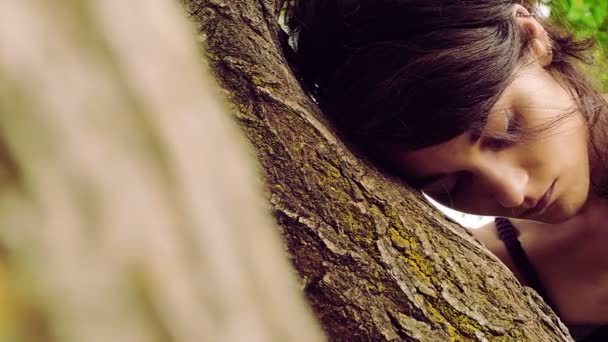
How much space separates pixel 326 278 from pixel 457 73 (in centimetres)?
42

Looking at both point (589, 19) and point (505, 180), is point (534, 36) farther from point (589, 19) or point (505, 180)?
point (589, 19)

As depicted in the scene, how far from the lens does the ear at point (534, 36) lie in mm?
1113

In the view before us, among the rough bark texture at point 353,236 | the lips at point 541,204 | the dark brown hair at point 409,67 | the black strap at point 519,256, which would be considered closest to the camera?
the rough bark texture at point 353,236

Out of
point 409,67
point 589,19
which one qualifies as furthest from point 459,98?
point 589,19

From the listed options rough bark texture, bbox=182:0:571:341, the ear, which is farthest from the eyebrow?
the ear

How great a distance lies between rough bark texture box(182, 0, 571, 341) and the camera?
77 centimetres

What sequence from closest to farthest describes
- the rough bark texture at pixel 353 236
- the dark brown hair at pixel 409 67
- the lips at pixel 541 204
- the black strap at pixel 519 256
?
1. the rough bark texture at pixel 353 236
2. the dark brown hair at pixel 409 67
3. the lips at pixel 541 204
4. the black strap at pixel 519 256

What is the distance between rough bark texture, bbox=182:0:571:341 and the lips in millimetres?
298

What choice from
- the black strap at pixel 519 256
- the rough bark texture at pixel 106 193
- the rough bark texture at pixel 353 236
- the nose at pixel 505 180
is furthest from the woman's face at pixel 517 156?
the rough bark texture at pixel 106 193

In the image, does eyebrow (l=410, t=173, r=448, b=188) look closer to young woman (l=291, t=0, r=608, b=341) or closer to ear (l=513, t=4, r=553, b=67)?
young woman (l=291, t=0, r=608, b=341)

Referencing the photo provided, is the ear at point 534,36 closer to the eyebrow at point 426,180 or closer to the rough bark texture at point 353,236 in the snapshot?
the eyebrow at point 426,180

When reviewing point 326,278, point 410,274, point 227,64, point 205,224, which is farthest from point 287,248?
point 205,224

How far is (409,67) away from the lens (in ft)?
3.17

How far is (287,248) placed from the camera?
2.53 feet
